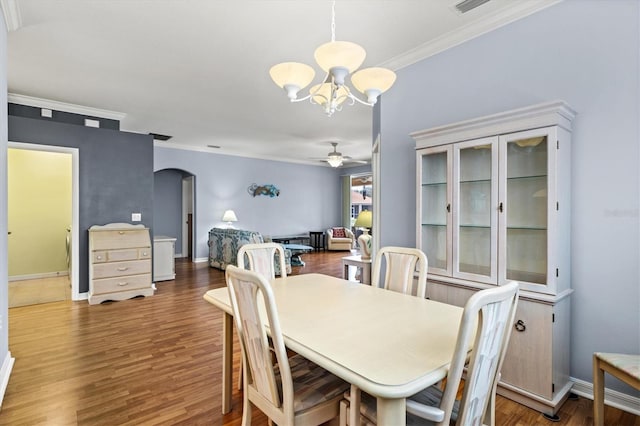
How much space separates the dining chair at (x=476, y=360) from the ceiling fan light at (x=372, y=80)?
1.34 m

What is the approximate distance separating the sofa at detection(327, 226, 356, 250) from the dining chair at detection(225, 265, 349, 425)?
27.2ft

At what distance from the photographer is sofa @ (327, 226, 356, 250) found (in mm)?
9836

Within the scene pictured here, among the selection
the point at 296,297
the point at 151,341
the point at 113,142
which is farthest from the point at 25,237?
the point at 296,297

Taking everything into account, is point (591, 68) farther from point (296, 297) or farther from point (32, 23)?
point (32, 23)

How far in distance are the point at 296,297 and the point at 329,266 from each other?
17.7ft

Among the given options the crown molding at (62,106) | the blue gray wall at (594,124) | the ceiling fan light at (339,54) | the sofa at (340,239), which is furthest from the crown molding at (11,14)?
the sofa at (340,239)

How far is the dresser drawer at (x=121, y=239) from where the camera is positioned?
441 centimetres

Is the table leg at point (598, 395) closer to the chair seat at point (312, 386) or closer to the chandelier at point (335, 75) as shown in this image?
the chair seat at point (312, 386)

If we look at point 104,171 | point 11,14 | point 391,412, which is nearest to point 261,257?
point 391,412

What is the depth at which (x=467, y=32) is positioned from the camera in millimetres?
2668

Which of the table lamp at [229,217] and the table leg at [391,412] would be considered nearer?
the table leg at [391,412]

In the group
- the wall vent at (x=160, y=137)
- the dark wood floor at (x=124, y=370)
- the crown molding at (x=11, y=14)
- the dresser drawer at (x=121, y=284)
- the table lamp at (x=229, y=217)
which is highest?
the wall vent at (x=160, y=137)

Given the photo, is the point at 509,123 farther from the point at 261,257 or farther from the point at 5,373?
the point at 5,373

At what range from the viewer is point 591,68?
2.12 metres
